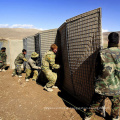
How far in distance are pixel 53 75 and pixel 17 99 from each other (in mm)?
1371

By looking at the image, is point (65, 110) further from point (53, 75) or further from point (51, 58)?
point (51, 58)

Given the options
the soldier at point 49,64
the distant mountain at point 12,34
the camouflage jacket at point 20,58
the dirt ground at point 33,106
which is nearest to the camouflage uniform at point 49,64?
the soldier at point 49,64

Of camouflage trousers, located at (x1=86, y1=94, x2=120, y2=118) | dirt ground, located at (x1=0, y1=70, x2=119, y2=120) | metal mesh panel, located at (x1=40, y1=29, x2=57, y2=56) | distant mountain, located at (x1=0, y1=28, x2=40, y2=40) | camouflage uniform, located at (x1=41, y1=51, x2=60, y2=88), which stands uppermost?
distant mountain, located at (x1=0, y1=28, x2=40, y2=40)

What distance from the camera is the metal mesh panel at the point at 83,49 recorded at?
259 centimetres

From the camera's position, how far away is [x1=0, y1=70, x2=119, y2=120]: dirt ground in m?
2.75

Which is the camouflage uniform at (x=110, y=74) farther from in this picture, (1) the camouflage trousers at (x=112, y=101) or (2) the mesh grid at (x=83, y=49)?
(2) the mesh grid at (x=83, y=49)

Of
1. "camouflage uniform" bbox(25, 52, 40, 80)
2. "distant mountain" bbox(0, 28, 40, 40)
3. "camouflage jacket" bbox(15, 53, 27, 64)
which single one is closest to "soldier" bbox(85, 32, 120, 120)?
"camouflage uniform" bbox(25, 52, 40, 80)

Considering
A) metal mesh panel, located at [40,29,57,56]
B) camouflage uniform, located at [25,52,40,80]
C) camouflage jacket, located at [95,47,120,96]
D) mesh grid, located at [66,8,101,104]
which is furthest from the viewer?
camouflage uniform, located at [25,52,40,80]

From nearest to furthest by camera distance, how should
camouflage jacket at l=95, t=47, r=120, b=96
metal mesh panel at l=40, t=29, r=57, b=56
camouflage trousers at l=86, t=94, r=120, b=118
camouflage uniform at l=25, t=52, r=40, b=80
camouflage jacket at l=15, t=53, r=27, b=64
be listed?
camouflage jacket at l=95, t=47, r=120, b=96 < camouflage trousers at l=86, t=94, r=120, b=118 < metal mesh panel at l=40, t=29, r=57, b=56 < camouflage uniform at l=25, t=52, r=40, b=80 < camouflage jacket at l=15, t=53, r=27, b=64

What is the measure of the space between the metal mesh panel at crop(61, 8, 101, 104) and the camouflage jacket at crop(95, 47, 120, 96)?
559mm

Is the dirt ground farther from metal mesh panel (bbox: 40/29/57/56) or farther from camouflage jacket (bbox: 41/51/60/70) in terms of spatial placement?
metal mesh panel (bbox: 40/29/57/56)

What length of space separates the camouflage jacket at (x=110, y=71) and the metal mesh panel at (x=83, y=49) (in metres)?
0.56

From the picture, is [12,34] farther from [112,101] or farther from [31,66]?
[112,101]

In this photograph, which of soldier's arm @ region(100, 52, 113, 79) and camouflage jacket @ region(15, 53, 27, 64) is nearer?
soldier's arm @ region(100, 52, 113, 79)
